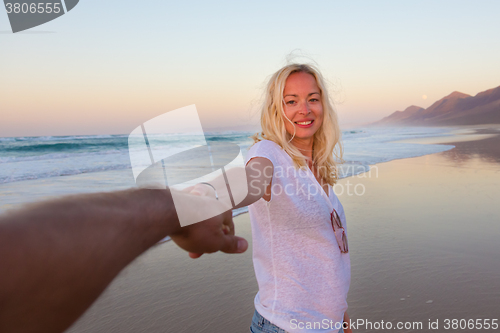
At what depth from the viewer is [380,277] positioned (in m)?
3.78

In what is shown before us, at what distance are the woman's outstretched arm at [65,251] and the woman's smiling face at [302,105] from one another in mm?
1663

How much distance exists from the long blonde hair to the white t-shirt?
0.18m

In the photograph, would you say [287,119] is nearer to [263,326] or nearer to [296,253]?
[296,253]

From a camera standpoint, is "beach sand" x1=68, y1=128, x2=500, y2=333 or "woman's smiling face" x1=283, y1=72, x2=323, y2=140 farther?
"beach sand" x1=68, y1=128, x2=500, y2=333

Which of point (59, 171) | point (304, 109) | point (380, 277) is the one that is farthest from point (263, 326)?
point (59, 171)

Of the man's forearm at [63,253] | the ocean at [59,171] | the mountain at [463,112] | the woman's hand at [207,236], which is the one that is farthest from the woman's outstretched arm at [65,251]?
the mountain at [463,112]

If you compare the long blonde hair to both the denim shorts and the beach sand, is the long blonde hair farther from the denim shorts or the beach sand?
the beach sand

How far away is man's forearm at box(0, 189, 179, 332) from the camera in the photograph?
1.24 feet

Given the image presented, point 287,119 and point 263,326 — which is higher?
point 287,119

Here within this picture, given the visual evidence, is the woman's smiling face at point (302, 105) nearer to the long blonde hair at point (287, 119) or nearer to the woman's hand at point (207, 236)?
the long blonde hair at point (287, 119)

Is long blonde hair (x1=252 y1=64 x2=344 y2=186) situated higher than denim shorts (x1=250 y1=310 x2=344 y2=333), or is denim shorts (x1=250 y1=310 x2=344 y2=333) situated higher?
long blonde hair (x1=252 y1=64 x2=344 y2=186)

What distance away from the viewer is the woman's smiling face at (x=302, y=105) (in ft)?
7.04

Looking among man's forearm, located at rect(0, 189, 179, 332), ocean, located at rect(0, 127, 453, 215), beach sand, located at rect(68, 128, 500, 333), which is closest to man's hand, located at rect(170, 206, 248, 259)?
man's forearm, located at rect(0, 189, 179, 332)

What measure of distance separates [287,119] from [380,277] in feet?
8.73
